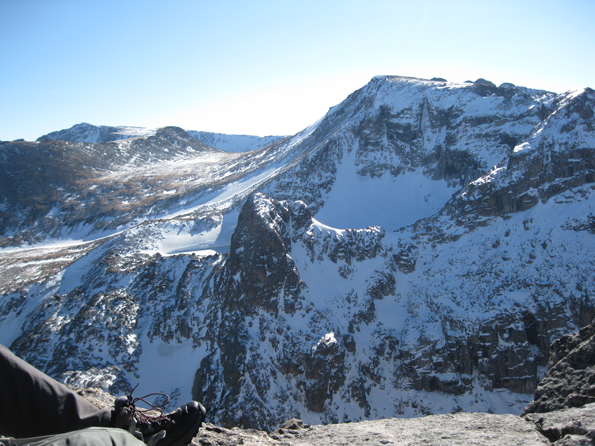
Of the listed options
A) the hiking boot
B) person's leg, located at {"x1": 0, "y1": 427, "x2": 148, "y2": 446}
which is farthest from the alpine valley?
person's leg, located at {"x1": 0, "y1": 427, "x2": 148, "y2": 446}

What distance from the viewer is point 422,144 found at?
68938 mm

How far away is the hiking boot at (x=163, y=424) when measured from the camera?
4.88m

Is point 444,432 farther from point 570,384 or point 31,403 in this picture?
point 31,403

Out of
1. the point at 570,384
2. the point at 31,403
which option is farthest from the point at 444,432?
the point at 31,403

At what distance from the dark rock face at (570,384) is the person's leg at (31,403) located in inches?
305

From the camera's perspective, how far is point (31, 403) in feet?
13.3

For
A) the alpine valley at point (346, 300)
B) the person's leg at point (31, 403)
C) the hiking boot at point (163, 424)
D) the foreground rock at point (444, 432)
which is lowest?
the alpine valley at point (346, 300)

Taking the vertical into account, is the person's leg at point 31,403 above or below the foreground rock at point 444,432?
above

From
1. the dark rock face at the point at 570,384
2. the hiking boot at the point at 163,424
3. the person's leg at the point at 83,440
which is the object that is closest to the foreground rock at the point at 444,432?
the dark rock face at the point at 570,384

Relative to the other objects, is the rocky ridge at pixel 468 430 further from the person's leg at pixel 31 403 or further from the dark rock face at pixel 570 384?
the person's leg at pixel 31 403

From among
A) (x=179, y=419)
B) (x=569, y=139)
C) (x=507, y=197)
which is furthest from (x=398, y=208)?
(x=179, y=419)

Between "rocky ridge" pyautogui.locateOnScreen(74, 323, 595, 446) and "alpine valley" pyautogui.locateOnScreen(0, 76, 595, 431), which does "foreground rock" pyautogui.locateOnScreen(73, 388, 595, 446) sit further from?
"alpine valley" pyautogui.locateOnScreen(0, 76, 595, 431)

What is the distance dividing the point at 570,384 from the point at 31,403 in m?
8.64

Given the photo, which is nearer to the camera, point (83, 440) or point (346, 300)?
point (83, 440)
